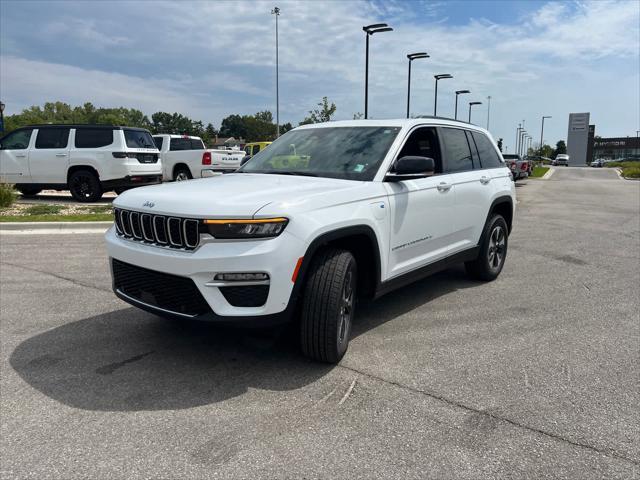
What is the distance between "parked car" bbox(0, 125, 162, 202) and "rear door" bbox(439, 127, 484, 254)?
375 inches

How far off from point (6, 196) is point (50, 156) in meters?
2.12

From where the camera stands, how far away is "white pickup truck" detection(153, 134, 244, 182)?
16.3 m

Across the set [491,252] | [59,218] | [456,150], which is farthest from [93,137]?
[491,252]

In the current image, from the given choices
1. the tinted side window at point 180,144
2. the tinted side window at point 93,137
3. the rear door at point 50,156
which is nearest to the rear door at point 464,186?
the tinted side window at point 93,137

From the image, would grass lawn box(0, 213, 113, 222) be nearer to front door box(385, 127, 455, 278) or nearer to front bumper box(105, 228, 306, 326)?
front door box(385, 127, 455, 278)

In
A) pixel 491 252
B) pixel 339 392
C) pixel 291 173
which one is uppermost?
pixel 291 173

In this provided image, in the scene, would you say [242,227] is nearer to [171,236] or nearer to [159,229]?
[171,236]

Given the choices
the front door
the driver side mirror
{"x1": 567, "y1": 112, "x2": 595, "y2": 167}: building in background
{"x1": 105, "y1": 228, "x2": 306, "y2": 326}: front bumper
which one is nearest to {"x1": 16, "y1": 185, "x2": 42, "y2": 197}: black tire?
the front door

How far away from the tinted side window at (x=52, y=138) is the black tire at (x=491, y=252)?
11.0 meters

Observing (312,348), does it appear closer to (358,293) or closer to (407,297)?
(358,293)

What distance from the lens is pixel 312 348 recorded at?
3520 mm

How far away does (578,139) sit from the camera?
94.1 metres

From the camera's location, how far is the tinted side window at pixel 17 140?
43.4 feet

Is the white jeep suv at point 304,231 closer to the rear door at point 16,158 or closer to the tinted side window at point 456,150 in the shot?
the tinted side window at point 456,150
